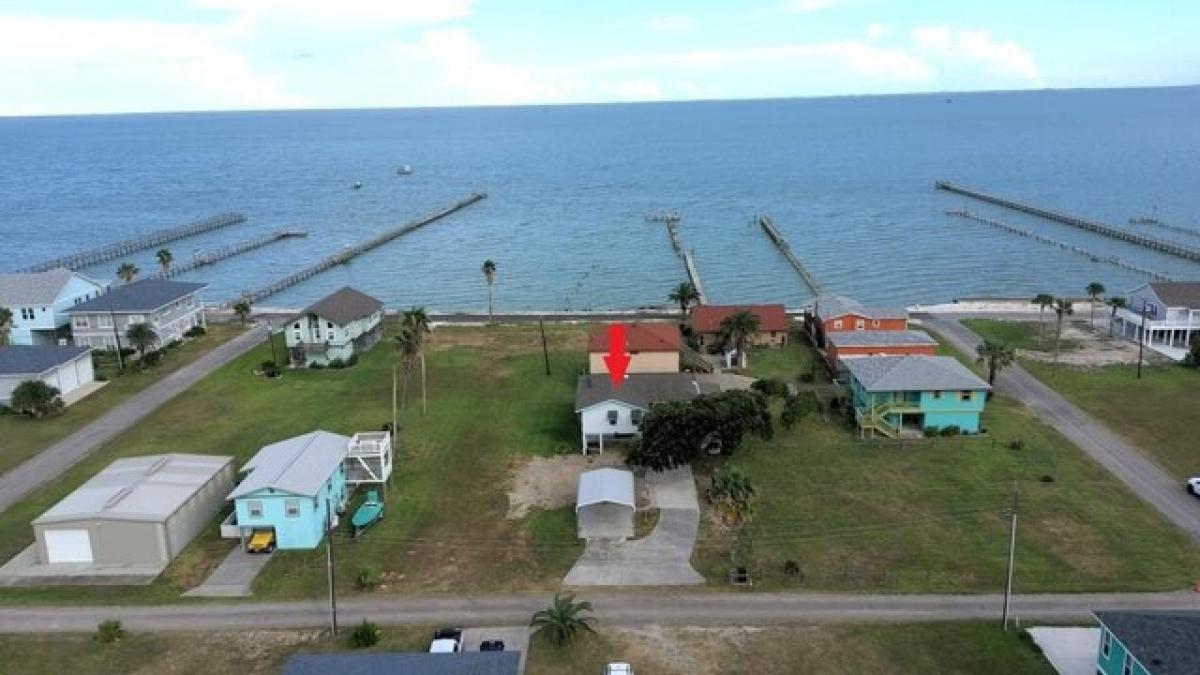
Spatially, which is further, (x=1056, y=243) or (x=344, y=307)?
(x=1056, y=243)

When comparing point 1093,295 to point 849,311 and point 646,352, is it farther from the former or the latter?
point 646,352

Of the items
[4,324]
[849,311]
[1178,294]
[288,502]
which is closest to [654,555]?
[288,502]

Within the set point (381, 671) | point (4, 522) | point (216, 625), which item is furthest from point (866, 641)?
point (4, 522)

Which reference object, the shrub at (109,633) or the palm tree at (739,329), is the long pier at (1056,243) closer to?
the palm tree at (739,329)

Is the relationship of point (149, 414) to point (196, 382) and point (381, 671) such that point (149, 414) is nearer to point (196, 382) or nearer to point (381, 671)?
point (196, 382)

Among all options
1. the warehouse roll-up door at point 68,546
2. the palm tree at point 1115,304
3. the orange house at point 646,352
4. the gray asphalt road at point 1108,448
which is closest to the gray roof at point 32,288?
Answer: the warehouse roll-up door at point 68,546

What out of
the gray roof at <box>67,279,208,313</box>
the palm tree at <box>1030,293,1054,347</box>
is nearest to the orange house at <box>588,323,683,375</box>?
the palm tree at <box>1030,293,1054,347</box>

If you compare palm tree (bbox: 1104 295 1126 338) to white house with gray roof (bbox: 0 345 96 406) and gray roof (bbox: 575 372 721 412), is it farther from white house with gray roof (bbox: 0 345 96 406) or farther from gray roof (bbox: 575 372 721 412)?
white house with gray roof (bbox: 0 345 96 406)
